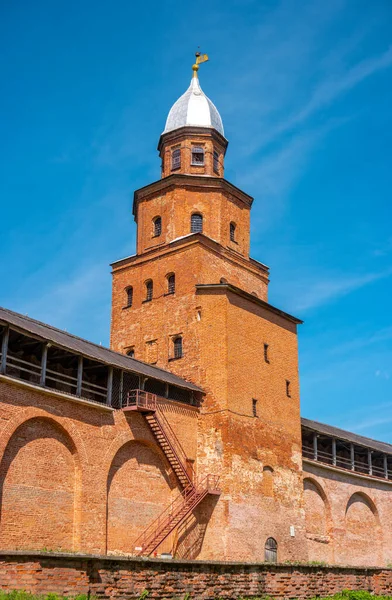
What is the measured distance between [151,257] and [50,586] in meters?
21.2

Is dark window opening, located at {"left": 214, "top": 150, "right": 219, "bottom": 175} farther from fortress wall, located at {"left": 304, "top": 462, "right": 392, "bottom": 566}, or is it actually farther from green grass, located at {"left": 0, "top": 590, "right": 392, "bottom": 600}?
green grass, located at {"left": 0, "top": 590, "right": 392, "bottom": 600}

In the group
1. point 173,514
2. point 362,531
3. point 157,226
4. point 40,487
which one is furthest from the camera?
point 362,531

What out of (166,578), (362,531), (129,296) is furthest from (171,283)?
(166,578)

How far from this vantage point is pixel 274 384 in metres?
31.3

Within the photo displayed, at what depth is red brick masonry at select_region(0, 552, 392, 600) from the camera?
13.9m

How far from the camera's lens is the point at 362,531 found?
37.2 metres

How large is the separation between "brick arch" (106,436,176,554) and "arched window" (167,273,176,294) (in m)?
8.24

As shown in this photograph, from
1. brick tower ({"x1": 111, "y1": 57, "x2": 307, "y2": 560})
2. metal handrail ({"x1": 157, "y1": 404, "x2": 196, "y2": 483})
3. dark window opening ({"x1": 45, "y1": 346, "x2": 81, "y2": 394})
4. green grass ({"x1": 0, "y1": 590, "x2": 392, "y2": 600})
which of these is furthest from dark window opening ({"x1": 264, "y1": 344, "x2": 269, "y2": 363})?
green grass ({"x1": 0, "y1": 590, "x2": 392, "y2": 600})

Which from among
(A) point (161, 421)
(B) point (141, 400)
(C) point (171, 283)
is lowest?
(A) point (161, 421)

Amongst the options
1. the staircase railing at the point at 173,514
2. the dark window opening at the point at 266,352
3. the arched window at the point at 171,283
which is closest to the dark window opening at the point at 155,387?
the staircase railing at the point at 173,514

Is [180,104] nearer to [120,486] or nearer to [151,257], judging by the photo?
[151,257]

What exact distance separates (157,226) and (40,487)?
52.4ft

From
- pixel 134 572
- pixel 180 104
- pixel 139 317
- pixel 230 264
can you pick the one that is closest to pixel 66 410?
pixel 134 572

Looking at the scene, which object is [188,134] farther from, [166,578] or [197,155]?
[166,578]
